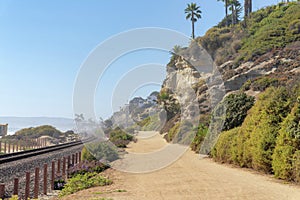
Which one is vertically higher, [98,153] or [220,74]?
[220,74]

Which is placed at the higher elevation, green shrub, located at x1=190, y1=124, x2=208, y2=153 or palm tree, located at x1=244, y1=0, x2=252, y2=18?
palm tree, located at x1=244, y1=0, x2=252, y2=18

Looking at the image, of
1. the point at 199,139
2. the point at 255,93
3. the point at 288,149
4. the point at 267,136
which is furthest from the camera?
the point at 255,93

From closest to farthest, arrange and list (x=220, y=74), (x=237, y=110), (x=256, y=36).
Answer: (x=237, y=110), (x=220, y=74), (x=256, y=36)

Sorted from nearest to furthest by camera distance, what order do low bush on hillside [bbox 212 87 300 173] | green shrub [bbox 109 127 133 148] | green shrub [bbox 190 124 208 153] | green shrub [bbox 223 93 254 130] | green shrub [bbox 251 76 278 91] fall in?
low bush on hillside [bbox 212 87 300 173], green shrub [bbox 223 93 254 130], green shrub [bbox 190 124 208 153], green shrub [bbox 109 127 133 148], green shrub [bbox 251 76 278 91]

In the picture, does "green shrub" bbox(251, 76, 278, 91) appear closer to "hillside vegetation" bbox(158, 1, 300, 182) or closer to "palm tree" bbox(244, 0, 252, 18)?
"hillside vegetation" bbox(158, 1, 300, 182)

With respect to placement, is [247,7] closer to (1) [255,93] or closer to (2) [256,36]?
(2) [256,36]

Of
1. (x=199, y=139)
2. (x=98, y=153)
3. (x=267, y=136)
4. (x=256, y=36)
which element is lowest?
(x=98, y=153)

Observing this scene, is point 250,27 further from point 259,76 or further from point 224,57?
point 259,76

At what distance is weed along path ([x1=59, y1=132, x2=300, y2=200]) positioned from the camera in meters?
7.96

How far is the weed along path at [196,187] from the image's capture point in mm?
7965

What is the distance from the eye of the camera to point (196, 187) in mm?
9117

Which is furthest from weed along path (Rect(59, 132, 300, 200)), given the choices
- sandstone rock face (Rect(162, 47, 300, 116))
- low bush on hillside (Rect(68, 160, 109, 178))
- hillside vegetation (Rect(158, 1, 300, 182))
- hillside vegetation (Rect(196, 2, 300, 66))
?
hillside vegetation (Rect(196, 2, 300, 66))

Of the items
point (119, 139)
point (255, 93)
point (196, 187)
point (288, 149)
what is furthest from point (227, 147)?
point (255, 93)

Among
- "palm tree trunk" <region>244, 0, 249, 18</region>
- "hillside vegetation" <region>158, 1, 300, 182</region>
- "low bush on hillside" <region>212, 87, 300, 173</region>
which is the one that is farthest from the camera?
"palm tree trunk" <region>244, 0, 249, 18</region>
